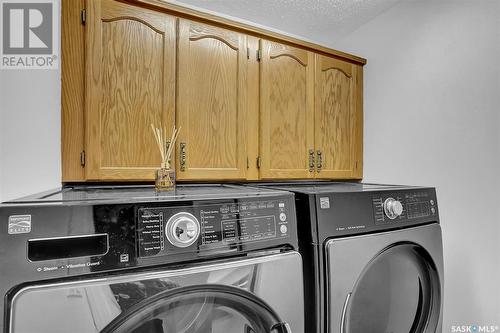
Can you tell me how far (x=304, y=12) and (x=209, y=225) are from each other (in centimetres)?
167

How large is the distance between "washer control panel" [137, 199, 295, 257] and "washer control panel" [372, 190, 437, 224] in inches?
15.6

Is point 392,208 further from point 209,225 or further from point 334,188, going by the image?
point 209,225

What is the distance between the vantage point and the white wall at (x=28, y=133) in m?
1.21

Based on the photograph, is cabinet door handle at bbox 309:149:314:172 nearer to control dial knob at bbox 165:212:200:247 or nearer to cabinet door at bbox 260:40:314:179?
cabinet door at bbox 260:40:314:179

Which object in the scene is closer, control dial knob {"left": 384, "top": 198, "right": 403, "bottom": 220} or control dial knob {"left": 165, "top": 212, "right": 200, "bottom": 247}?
control dial knob {"left": 165, "top": 212, "right": 200, "bottom": 247}

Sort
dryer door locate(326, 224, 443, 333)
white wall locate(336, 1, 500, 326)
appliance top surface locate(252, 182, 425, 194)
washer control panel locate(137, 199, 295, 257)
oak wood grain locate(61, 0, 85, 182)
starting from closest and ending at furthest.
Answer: washer control panel locate(137, 199, 295, 257) < dryer door locate(326, 224, 443, 333) < appliance top surface locate(252, 182, 425, 194) < oak wood grain locate(61, 0, 85, 182) < white wall locate(336, 1, 500, 326)

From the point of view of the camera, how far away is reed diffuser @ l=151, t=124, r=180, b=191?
117 cm

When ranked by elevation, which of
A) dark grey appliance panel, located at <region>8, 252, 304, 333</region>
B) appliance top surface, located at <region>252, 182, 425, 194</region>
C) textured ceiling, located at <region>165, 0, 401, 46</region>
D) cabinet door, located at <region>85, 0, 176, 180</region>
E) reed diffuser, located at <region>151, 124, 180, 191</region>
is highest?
textured ceiling, located at <region>165, 0, 401, 46</region>

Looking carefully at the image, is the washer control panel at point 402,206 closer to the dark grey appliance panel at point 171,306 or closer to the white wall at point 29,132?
the dark grey appliance panel at point 171,306

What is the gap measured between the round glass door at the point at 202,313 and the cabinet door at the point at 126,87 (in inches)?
29.3

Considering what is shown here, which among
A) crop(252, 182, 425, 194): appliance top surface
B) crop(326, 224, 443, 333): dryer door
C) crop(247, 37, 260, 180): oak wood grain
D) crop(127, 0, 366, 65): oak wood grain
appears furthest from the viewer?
crop(247, 37, 260, 180): oak wood grain

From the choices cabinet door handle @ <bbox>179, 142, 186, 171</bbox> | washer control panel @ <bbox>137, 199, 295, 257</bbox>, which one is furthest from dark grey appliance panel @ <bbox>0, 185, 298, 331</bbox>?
cabinet door handle @ <bbox>179, 142, 186, 171</bbox>

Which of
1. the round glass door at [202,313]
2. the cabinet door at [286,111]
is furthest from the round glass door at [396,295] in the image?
the cabinet door at [286,111]

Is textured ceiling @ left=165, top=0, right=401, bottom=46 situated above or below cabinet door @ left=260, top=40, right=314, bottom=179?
above
